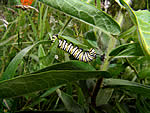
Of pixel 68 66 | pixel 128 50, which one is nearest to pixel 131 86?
pixel 128 50

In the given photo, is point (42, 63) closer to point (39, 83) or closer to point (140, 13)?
point (39, 83)

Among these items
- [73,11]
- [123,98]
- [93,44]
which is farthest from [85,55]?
[123,98]

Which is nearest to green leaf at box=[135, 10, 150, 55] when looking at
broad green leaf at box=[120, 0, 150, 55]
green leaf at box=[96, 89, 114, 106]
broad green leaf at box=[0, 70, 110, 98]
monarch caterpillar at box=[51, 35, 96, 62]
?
broad green leaf at box=[120, 0, 150, 55]

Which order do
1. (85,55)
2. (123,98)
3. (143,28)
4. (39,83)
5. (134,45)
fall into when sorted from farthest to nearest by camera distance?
(123,98), (85,55), (134,45), (39,83), (143,28)

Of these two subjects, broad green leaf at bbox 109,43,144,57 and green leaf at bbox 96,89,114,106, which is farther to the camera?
green leaf at bbox 96,89,114,106

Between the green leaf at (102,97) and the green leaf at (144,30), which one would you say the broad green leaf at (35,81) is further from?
the green leaf at (102,97)

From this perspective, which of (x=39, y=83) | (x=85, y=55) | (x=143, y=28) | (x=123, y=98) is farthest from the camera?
(x=123, y=98)

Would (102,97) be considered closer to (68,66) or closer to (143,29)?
(68,66)

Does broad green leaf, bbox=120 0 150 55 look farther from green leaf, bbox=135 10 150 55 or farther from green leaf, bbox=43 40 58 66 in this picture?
green leaf, bbox=43 40 58 66
